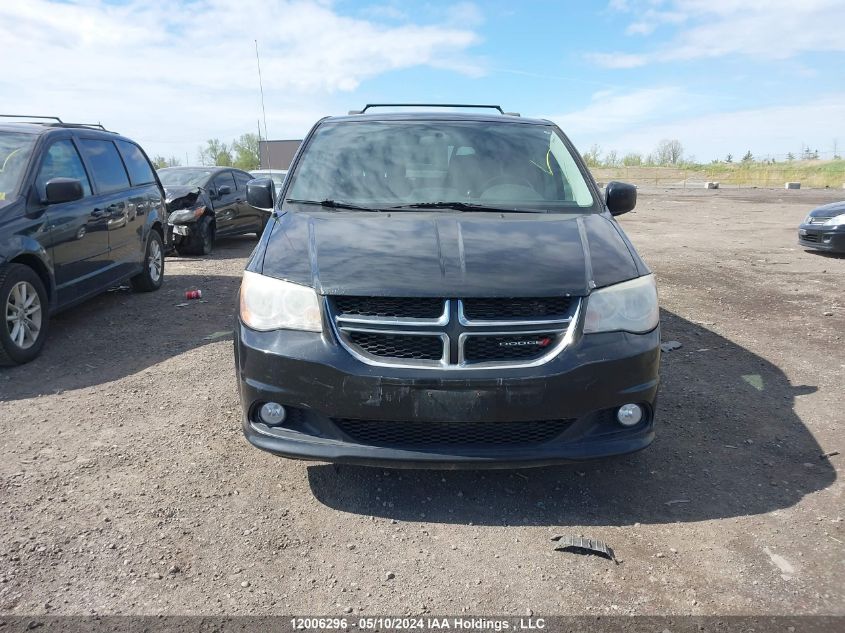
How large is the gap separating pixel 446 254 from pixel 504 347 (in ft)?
1.82

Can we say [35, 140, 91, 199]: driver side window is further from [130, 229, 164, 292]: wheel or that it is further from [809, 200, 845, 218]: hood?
[809, 200, 845, 218]: hood

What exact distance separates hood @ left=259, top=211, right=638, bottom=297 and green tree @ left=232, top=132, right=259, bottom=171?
160 ft

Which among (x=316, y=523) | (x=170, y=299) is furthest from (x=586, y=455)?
(x=170, y=299)

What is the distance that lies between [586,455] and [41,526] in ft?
7.91

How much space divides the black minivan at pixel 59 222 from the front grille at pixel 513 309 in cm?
389

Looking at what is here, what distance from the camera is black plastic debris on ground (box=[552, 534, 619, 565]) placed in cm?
270

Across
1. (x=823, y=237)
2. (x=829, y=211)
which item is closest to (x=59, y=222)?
(x=823, y=237)

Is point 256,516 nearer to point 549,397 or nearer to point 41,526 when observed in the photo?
point 41,526

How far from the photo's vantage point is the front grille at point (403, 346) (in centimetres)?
277

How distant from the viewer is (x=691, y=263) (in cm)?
1042

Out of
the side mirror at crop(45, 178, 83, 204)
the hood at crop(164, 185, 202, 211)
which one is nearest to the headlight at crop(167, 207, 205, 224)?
the hood at crop(164, 185, 202, 211)

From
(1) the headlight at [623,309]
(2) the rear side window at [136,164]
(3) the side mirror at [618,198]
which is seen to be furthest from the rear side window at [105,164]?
(1) the headlight at [623,309]

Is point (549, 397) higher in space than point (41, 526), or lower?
higher

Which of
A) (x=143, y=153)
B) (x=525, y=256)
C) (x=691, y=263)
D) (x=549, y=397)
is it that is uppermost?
(x=143, y=153)
